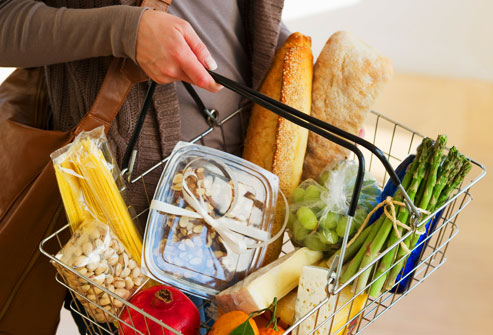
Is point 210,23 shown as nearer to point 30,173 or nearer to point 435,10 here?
point 30,173

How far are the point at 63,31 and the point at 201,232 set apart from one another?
39cm

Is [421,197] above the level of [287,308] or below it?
above

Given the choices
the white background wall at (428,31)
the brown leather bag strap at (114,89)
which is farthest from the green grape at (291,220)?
the white background wall at (428,31)

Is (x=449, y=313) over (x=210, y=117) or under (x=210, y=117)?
under

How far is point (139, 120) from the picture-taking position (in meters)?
0.94

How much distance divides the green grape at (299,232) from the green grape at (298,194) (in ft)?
0.17

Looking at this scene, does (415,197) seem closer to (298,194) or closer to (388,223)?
(388,223)

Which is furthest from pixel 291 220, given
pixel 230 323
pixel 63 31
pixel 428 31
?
pixel 428 31

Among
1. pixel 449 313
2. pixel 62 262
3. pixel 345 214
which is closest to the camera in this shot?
pixel 62 262

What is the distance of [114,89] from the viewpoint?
0.93m

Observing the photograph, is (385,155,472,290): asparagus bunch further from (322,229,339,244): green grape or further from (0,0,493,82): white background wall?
(0,0,493,82): white background wall

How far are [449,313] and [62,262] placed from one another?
144 cm

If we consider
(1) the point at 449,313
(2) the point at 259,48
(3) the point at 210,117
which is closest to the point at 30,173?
(3) the point at 210,117

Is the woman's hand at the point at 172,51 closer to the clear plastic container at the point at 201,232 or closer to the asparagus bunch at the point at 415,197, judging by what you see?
the clear plastic container at the point at 201,232
